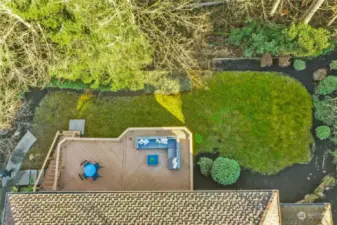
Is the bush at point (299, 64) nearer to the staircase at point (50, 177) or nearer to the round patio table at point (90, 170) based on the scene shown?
the round patio table at point (90, 170)

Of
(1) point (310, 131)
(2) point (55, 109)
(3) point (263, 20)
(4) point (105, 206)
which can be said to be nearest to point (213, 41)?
(3) point (263, 20)

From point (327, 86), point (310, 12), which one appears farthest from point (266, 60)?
point (327, 86)

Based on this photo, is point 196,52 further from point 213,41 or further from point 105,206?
point 105,206

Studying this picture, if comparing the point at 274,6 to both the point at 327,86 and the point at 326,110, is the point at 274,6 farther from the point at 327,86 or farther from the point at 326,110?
the point at 326,110

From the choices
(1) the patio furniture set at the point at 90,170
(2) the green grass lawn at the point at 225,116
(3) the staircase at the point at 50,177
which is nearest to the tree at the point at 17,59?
(2) the green grass lawn at the point at 225,116

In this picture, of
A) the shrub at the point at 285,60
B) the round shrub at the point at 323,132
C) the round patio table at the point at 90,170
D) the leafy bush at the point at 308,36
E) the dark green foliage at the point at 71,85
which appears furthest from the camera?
the dark green foliage at the point at 71,85
